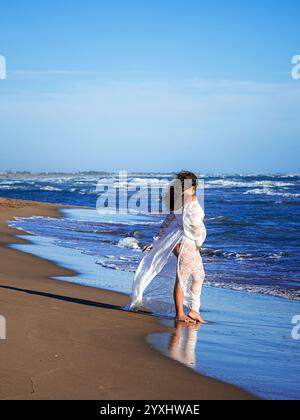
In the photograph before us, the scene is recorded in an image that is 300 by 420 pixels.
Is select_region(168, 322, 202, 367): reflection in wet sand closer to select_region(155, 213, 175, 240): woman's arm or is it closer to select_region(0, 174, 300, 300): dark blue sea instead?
select_region(155, 213, 175, 240): woman's arm

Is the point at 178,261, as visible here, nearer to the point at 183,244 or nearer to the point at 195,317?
the point at 183,244

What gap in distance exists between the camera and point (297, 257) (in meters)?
13.8

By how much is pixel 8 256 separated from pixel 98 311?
539 centimetres

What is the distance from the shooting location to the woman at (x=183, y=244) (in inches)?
288

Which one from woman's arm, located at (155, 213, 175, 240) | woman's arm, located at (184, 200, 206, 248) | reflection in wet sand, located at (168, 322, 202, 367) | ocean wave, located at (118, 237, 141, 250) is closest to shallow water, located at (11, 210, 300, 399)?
reflection in wet sand, located at (168, 322, 202, 367)

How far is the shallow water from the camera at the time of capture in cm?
486

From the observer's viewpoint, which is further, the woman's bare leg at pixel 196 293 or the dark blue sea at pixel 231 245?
the dark blue sea at pixel 231 245

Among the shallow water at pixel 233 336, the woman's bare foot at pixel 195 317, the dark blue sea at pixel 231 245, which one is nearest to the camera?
the shallow water at pixel 233 336

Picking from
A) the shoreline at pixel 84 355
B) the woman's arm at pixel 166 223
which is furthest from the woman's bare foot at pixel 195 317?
the woman's arm at pixel 166 223

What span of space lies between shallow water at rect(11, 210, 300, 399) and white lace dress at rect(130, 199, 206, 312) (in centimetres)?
47

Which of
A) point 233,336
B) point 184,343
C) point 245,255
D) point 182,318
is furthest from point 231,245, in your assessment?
point 184,343

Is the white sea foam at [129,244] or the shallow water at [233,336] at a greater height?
the shallow water at [233,336]

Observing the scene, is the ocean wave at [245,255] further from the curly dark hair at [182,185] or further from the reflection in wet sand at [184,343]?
the reflection in wet sand at [184,343]
